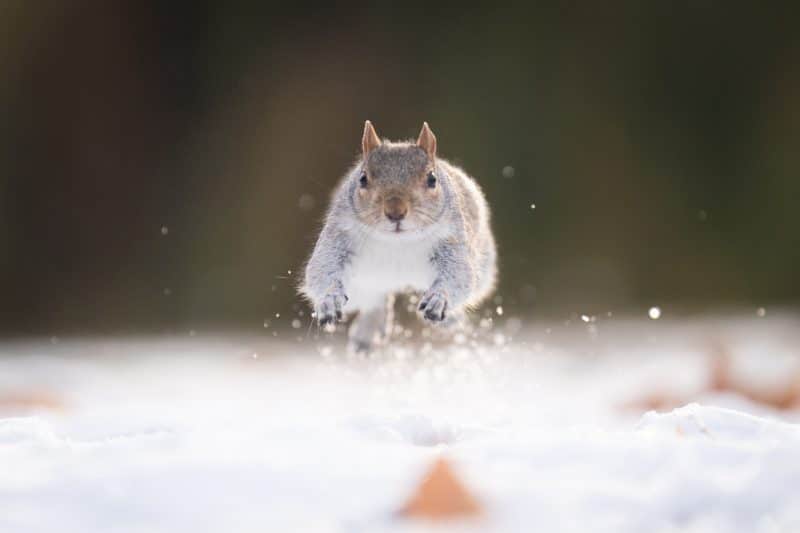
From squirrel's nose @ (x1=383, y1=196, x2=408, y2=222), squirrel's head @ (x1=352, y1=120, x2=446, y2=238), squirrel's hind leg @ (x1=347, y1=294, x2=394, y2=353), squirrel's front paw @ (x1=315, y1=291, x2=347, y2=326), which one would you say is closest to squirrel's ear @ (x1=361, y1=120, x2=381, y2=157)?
squirrel's head @ (x1=352, y1=120, x2=446, y2=238)

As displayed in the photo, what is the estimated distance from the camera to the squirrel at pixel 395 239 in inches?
127

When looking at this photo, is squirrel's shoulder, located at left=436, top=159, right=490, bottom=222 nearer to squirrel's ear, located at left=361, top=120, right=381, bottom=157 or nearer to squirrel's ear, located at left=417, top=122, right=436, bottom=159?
squirrel's ear, located at left=417, top=122, right=436, bottom=159

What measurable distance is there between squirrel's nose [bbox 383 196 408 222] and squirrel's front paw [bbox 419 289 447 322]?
0.29m

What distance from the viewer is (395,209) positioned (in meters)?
3.16

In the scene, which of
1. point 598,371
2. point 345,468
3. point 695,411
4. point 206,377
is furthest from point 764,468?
point 206,377

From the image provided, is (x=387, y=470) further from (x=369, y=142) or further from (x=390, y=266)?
(x=369, y=142)

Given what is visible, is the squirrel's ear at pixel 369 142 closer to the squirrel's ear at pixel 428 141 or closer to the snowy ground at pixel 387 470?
the squirrel's ear at pixel 428 141

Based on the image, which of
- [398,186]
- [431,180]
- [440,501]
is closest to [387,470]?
[440,501]

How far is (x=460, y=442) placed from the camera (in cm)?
262

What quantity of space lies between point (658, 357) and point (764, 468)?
413cm

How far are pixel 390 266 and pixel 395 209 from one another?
275 mm

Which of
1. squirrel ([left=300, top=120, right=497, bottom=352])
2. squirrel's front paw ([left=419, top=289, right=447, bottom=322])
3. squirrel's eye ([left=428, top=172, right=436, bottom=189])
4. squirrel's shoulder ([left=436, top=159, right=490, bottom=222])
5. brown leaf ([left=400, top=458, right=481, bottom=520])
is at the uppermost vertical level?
squirrel's shoulder ([left=436, top=159, right=490, bottom=222])

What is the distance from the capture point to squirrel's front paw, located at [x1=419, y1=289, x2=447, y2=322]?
10.1 ft

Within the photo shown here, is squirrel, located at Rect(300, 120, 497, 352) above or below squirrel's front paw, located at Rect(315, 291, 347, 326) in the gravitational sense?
above
